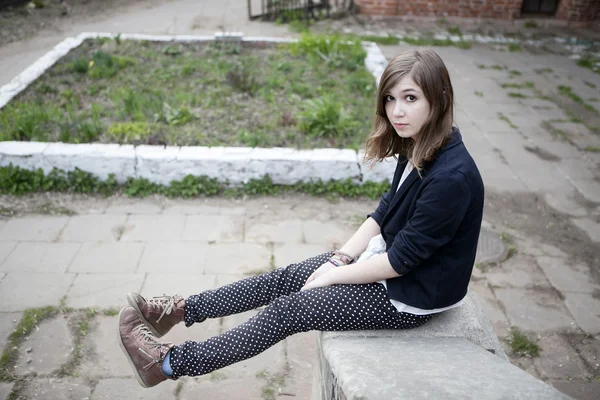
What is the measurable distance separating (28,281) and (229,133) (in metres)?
2.27

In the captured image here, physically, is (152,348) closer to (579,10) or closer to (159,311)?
(159,311)

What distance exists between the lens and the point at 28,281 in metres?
3.45

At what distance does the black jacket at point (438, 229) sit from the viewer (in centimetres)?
207

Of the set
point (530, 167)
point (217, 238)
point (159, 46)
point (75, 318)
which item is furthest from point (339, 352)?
point (159, 46)

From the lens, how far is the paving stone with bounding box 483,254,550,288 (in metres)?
3.66

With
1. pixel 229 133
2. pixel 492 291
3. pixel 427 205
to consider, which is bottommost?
pixel 492 291

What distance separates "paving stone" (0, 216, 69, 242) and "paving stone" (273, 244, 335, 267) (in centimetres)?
164

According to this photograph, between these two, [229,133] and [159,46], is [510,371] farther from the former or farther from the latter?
[159,46]

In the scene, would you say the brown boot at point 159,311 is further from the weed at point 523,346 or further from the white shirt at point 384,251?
the weed at point 523,346

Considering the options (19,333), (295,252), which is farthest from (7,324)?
(295,252)

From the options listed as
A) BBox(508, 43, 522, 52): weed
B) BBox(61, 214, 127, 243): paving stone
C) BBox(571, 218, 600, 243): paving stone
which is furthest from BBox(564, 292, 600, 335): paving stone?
BBox(508, 43, 522, 52): weed

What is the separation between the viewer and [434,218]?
2.08m

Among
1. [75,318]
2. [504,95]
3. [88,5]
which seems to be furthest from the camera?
[88,5]

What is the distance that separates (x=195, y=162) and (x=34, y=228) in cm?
132
